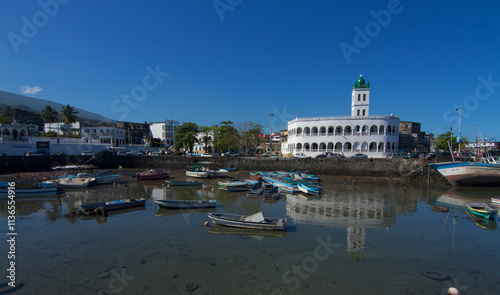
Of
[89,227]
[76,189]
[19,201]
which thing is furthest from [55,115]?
[89,227]

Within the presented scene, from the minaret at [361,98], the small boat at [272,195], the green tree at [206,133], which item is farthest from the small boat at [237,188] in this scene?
the green tree at [206,133]

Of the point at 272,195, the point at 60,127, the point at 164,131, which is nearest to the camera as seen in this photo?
the point at 272,195

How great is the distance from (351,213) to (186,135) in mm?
51257

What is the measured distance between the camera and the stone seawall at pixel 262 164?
37.8 metres

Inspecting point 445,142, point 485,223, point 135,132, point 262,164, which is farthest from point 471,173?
point 135,132

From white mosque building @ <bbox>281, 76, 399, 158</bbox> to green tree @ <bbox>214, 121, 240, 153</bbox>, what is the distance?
15750mm

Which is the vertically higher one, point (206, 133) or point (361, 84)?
point (361, 84)

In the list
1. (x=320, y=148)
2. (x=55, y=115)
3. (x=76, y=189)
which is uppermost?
(x=55, y=115)

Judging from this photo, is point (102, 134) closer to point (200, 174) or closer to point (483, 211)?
point (200, 174)

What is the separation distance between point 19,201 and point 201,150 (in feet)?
173

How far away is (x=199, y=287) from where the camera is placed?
9.10 meters

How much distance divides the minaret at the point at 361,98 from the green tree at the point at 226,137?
2890cm

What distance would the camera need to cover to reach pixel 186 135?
62750mm

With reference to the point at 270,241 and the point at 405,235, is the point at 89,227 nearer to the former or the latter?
the point at 270,241
